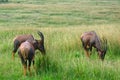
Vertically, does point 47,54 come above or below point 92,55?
above

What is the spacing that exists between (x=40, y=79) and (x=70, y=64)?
148 cm

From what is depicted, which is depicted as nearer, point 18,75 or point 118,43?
point 18,75

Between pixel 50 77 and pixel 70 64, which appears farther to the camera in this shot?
pixel 70 64

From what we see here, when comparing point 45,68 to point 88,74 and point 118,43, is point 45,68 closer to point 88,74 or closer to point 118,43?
point 88,74

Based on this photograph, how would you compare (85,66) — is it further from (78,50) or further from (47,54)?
(78,50)

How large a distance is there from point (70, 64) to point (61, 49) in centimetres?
357

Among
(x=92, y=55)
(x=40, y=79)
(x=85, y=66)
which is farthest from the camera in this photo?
(x=92, y=55)

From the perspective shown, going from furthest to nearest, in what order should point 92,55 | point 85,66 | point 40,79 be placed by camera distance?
point 92,55 < point 85,66 < point 40,79

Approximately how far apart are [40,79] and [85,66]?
5.13 feet

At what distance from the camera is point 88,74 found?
10227mm

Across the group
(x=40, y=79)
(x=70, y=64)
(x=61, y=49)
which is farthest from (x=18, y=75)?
(x=61, y=49)

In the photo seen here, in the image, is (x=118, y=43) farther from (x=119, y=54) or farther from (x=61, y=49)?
(x=61, y=49)

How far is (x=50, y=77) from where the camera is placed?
10031 millimetres

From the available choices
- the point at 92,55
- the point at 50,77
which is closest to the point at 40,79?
the point at 50,77
